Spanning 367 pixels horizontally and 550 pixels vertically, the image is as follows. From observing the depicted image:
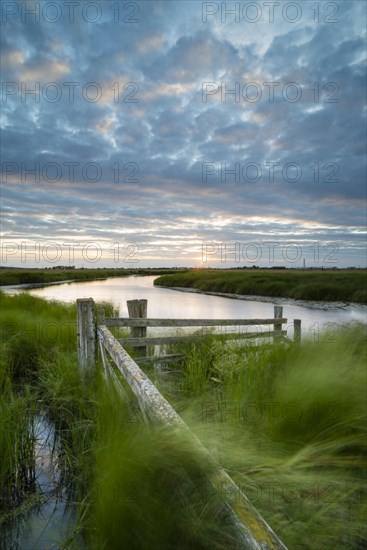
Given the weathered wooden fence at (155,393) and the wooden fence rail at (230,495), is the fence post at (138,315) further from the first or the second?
the wooden fence rail at (230,495)

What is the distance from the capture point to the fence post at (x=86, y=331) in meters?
5.32

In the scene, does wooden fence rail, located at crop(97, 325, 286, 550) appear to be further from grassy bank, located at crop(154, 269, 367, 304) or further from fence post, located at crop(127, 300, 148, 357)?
grassy bank, located at crop(154, 269, 367, 304)

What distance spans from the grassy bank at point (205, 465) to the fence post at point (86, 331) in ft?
0.87

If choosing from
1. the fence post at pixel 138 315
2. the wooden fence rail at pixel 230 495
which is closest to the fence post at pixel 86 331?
the fence post at pixel 138 315

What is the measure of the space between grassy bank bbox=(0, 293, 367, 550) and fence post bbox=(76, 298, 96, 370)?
265mm

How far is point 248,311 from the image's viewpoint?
23500 mm

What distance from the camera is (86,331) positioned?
5.35m

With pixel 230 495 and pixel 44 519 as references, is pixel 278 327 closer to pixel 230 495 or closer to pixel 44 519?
pixel 44 519

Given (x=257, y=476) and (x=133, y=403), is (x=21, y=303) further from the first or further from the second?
(x=257, y=476)

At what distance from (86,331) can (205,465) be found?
4126mm

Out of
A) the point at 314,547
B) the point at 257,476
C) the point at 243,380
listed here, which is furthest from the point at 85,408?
the point at 314,547

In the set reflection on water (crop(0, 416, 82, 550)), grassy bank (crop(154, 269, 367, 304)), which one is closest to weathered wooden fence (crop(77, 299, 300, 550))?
reflection on water (crop(0, 416, 82, 550))

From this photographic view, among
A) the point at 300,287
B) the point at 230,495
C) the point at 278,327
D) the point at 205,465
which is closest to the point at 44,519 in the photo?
the point at 205,465

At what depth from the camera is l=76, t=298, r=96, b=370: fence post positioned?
5.32 meters
